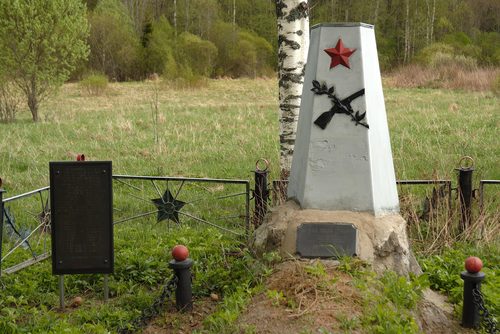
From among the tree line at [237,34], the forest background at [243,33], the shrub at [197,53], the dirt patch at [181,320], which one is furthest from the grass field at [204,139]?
the shrub at [197,53]

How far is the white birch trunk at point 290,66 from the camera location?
296 inches

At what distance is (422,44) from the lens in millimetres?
46531

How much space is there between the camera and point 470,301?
4.69m

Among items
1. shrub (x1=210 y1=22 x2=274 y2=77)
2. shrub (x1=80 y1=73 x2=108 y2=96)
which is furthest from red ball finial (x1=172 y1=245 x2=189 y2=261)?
shrub (x1=210 y1=22 x2=274 y2=77)

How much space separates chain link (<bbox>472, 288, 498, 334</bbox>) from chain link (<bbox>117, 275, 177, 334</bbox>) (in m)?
2.18

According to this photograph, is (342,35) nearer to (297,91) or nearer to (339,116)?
(339,116)

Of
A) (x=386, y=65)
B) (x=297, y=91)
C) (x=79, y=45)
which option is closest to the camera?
(x=297, y=91)

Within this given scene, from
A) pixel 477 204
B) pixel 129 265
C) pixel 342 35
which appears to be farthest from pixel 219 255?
pixel 477 204

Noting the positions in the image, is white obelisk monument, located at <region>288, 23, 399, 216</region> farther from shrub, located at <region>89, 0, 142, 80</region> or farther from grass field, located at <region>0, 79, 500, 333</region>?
shrub, located at <region>89, 0, 142, 80</region>

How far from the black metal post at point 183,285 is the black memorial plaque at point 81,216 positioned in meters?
0.61

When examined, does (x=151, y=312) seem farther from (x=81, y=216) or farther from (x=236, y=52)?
(x=236, y=52)

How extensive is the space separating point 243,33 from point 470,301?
41.4 meters

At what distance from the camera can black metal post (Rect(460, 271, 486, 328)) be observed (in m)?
4.64

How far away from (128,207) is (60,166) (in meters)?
3.37
